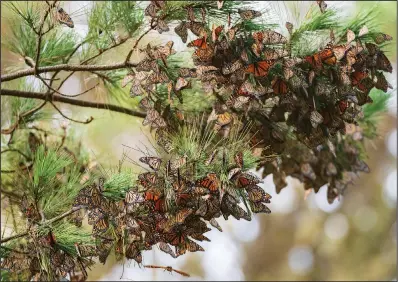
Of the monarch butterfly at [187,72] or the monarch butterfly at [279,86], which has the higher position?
the monarch butterfly at [187,72]

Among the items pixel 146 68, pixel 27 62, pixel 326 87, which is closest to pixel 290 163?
pixel 326 87

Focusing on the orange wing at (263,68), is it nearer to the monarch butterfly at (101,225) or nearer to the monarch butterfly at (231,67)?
the monarch butterfly at (231,67)

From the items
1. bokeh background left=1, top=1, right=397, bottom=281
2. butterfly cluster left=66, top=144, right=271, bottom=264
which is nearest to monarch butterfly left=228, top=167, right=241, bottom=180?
butterfly cluster left=66, top=144, right=271, bottom=264

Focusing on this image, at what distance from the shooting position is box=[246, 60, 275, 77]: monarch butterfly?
1121mm

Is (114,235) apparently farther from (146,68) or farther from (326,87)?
(326,87)

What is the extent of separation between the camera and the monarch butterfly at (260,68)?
44.1 inches

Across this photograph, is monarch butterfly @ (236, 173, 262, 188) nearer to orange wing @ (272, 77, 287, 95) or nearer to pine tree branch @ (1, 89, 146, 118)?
orange wing @ (272, 77, 287, 95)

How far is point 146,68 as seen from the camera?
3.82 feet

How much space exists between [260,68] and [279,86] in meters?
0.05

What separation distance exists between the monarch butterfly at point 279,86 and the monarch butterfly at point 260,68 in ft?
0.14

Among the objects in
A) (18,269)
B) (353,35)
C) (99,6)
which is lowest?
(18,269)

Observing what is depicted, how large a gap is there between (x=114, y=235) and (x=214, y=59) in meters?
0.32

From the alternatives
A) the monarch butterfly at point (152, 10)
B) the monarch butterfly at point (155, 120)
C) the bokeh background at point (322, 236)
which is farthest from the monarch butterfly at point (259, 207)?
the bokeh background at point (322, 236)

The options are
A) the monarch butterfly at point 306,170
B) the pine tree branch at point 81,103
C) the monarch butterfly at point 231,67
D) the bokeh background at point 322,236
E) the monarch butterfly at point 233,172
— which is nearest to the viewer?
the monarch butterfly at point 233,172
